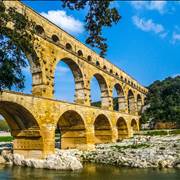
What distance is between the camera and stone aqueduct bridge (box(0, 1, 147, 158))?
26266 millimetres

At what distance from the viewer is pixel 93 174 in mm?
21734

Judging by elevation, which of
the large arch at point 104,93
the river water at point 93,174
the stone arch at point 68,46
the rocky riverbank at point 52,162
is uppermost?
the stone arch at point 68,46

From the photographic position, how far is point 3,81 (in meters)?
13.0

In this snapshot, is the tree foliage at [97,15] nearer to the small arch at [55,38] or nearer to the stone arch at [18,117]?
the stone arch at [18,117]

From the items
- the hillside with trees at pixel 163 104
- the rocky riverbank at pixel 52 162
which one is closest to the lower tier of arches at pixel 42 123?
the rocky riverbank at pixel 52 162

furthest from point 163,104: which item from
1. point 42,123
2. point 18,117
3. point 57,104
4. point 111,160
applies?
point 18,117

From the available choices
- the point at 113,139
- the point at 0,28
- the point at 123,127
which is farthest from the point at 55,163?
the point at 123,127

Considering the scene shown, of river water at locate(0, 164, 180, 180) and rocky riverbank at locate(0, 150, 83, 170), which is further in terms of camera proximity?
rocky riverbank at locate(0, 150, 83, 170)

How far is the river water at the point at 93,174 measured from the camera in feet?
66.0

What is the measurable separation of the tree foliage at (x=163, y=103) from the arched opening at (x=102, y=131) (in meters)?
21.3

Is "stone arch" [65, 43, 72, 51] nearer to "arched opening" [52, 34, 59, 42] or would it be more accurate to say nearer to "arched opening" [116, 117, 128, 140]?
"arched opening" [52, 34, 59, 42]

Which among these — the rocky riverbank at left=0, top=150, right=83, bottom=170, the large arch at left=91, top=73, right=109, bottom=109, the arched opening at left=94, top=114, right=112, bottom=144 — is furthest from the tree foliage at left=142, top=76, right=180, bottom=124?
the rocky riverbank at left=0, top=150, right=83, bottom=170

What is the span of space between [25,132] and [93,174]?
8310 millimetres

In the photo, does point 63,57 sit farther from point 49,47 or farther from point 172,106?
point 172,106
